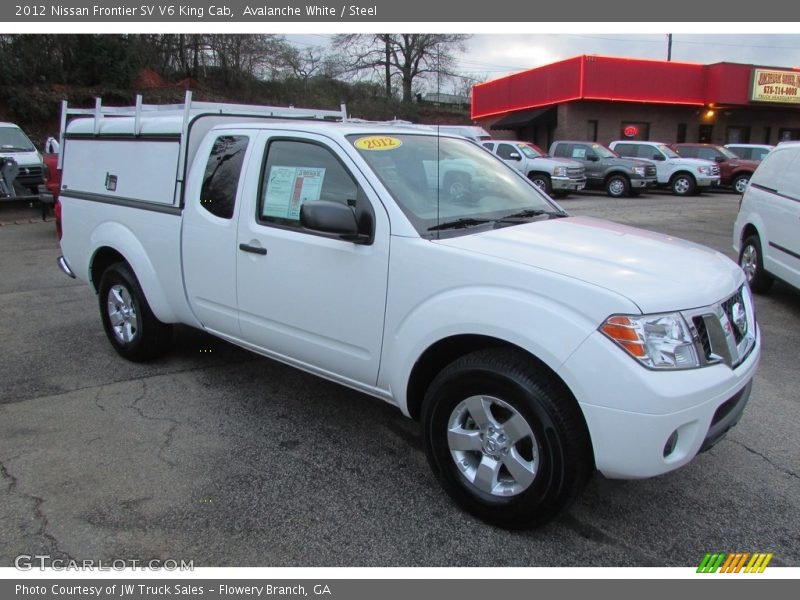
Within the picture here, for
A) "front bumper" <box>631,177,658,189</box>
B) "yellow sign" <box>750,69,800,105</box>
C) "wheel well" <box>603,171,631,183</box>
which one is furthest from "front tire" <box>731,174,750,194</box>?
"yellow sign" <box>750,69,800,105</box>

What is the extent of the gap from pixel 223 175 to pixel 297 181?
69 cm

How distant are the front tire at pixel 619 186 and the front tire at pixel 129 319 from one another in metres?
18.4

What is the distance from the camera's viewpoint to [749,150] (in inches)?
874

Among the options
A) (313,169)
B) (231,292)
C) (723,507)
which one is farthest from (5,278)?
(723,507)

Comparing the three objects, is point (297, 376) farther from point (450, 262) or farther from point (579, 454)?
point (579, 454)

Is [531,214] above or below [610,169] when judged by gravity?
below

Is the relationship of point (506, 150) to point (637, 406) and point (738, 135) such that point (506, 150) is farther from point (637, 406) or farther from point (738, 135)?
point (637, 406)

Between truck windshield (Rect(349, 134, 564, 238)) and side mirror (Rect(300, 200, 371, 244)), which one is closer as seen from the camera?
side mirror (Rect(300, 200, 371, 244))

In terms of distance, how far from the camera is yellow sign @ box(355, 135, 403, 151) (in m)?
3.45

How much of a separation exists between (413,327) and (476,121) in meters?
37.3

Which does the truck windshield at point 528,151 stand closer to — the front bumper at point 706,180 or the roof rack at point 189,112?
the front bumper at point 706,180

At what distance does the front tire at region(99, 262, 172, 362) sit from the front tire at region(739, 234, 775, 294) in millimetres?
6264

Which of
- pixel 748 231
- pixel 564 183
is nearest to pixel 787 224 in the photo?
pixel 748 231

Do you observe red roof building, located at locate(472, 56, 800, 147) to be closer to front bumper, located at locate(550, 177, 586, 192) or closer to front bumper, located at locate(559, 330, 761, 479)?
front bumper, located at locate(550, 177, 586, 192)
